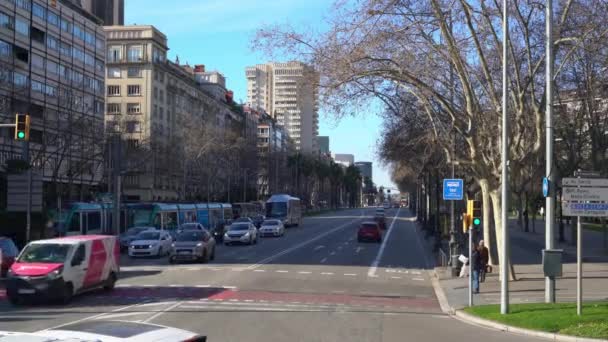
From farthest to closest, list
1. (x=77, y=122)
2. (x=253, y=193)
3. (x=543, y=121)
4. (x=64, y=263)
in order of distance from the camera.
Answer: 1. (x=253, y=193)
2. (x=77, y=122)
3. (x=543, y=121)
4. (x=64, y=263)

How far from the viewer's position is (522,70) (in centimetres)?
3053

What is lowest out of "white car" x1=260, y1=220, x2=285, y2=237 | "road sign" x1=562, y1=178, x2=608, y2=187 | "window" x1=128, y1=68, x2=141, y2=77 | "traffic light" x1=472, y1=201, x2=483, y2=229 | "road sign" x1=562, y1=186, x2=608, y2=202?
"white car" x1=260, y1=220, x2=285, y2=237

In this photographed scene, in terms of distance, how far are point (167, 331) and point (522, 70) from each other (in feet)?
88.6

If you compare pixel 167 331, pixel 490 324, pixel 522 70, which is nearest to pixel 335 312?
pixel 490 324

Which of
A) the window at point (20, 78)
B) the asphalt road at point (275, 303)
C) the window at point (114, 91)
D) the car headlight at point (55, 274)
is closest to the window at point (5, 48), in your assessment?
the window at point (20, 78)

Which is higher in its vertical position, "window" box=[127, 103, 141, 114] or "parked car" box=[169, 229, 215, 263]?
"window" box=[127, 103, 141, 114]

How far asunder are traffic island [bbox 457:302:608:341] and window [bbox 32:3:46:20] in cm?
5909

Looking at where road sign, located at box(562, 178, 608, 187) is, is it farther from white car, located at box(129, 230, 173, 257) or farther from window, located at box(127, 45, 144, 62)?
window, located at box(127, 45, 144, 62)

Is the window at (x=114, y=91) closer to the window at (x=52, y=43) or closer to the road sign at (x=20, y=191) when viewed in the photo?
the window at (x=52, y=43)

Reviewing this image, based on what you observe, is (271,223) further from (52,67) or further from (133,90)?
(133,90)

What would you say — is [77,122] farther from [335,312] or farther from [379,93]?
[335,312]

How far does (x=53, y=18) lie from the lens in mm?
69938

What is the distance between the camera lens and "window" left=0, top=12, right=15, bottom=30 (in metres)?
60.6

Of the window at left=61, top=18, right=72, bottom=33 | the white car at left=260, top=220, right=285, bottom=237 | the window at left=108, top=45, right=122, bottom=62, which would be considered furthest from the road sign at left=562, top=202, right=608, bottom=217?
the window at left=108, top=45, right=122, bottom=62
